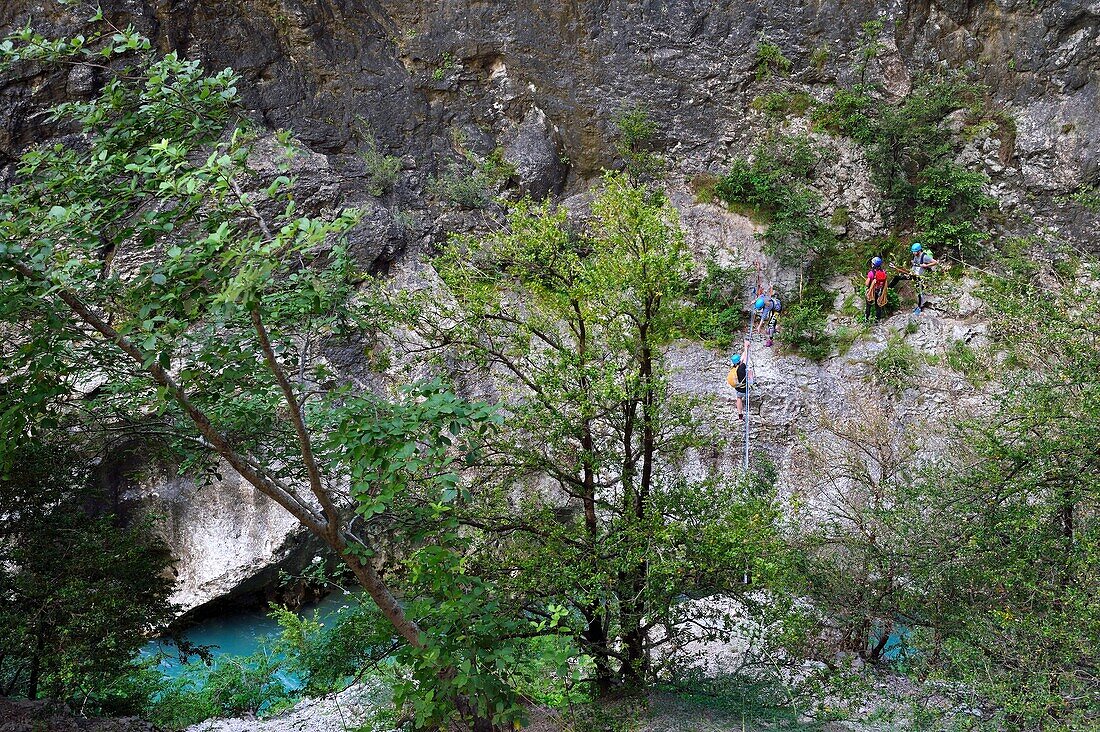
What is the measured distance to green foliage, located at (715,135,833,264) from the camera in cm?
1858

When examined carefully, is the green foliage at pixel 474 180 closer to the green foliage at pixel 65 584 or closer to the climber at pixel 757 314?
the climber at pixel 757 314

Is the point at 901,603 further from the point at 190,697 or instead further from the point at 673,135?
the point at 673,135

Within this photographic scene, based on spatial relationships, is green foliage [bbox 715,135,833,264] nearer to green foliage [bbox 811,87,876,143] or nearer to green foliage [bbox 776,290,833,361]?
green foliage [bbox 811,87,876,143]

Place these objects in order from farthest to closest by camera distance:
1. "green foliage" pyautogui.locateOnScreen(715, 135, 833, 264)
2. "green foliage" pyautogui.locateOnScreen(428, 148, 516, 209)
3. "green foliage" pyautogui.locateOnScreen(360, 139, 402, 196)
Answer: "green foliage" pyautogui.locateOnScreen(428, 148, 516, 209) → "green foliage" pyautogui.locateOnScreen(360, 139, 402, 196) → "green foliage" pyautogui.locateOnScreen(715, 135, 833, 264)

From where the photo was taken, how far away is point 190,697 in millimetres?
10852

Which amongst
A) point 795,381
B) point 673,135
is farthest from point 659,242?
point 673,135

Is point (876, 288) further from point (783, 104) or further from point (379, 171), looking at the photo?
point (379, 171)

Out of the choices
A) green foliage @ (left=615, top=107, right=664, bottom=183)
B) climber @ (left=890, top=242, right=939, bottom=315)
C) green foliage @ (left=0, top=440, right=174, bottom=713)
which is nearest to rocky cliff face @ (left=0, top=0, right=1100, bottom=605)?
green foliage @ (left=615, top=107, right=664, bottom=183)

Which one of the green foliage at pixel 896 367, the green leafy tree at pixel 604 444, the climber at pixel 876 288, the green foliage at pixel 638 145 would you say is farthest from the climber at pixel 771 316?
the green leafy tree at pixel 604 444

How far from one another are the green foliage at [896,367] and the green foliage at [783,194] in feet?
11.2

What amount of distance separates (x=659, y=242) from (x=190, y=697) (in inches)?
366

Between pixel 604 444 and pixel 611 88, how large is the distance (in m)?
14.4

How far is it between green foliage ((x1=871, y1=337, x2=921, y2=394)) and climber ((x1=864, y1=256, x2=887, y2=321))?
127cm

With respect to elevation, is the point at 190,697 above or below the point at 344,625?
below
